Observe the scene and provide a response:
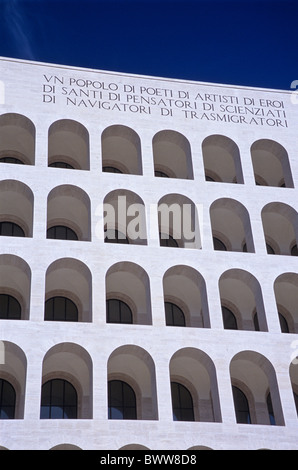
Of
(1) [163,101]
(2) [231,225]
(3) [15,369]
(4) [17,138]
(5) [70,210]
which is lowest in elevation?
(3) [15,369]

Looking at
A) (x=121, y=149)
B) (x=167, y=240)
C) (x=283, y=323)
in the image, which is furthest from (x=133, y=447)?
(x=121, y=149)

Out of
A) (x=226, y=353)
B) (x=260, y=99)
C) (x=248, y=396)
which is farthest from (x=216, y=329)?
(x=260, y=99)

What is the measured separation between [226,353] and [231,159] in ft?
35.3

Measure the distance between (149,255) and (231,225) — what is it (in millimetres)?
5741

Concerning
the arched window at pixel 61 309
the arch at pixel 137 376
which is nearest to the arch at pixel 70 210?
the arched window at pixel 61 309

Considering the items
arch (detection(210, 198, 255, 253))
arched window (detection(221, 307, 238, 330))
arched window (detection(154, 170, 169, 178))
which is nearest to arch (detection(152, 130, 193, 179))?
arched window (detection(154, 170, 169, 178))

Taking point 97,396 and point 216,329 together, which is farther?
point 216,329

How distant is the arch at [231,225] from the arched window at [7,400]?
11.2m

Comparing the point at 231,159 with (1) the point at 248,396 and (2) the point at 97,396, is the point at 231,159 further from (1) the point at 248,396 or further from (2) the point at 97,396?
(2) the point at 97,396

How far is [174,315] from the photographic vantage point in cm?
3234

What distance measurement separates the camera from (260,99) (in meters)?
35.6

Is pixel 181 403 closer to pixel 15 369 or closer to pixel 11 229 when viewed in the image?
pixel 15 369
